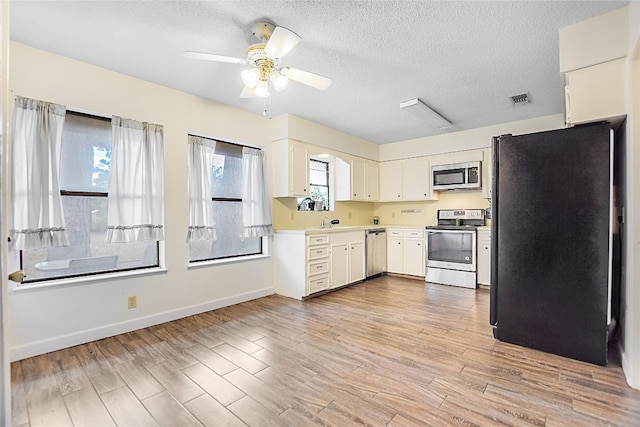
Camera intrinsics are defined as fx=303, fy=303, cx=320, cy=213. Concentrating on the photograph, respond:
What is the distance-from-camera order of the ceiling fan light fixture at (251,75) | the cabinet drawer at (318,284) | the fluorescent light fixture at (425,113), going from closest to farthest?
1. the ceiling fan light fixture at (251,75)
2. the fluorescent light fixture at (425,113)
3. the cabinet drawer at (318,284)

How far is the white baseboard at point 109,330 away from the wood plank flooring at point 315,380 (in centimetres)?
8

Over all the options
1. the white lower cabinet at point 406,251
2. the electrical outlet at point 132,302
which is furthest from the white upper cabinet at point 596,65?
the electrical outlet at point 132,302

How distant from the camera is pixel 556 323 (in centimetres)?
243

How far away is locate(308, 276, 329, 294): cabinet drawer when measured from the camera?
4.13 meters

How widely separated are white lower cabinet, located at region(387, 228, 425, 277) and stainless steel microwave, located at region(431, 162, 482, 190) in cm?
89

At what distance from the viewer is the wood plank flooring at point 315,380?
5.68 ft

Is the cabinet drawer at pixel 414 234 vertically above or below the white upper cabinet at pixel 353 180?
below

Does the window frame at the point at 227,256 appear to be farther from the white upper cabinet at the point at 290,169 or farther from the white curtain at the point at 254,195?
the white upper cabinet at the point at 290,169

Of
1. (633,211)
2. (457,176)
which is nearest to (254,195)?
(457,176)

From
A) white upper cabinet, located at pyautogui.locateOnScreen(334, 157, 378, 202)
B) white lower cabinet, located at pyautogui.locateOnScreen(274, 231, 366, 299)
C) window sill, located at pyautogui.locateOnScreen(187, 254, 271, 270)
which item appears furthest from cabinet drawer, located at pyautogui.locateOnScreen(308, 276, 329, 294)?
white upper cabinet, located at pyautogui.locateOnScreen(334, 157, 378, 202)

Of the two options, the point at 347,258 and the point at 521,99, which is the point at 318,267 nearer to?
the point at 347,258

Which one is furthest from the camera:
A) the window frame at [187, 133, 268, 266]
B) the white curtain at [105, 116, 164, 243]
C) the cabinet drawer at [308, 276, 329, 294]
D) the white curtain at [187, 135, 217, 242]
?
the cabinet drawer at [308, 276, 329, 294]

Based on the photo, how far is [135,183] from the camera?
9.93 feet

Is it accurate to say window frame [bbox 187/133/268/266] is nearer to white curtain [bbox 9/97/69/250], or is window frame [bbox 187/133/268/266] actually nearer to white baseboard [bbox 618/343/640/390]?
white curtain [bbox 9/97/69/250]
